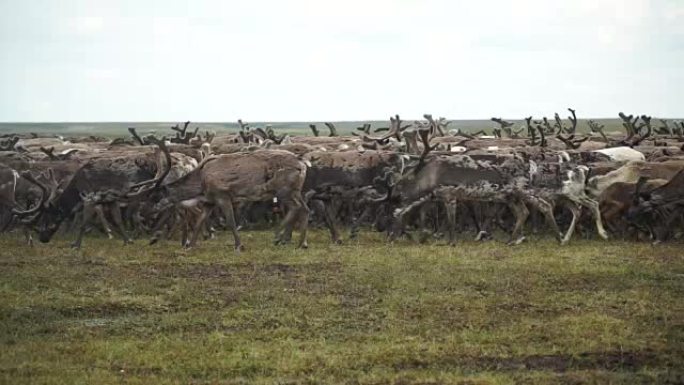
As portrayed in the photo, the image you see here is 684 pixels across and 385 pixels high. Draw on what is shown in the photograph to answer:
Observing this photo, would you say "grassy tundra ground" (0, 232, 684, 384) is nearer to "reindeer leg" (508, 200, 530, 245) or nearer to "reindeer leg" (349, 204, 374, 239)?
"reindeer leg" (508, 200, 530, 245)

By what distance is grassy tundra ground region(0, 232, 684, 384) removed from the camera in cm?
929

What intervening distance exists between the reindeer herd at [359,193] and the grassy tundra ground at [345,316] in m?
1.24

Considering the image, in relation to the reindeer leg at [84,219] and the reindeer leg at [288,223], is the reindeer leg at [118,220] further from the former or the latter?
the reindeer leg at [288,223]

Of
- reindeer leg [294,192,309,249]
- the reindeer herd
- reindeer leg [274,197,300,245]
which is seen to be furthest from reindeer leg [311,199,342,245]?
reindeer leg [294,192,309,249]

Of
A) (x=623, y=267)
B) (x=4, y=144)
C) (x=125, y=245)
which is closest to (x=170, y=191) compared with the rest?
(x=125, y=245)

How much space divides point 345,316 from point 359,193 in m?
8.54

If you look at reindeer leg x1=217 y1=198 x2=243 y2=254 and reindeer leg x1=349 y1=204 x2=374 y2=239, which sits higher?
reindeer leg x1=217 y1=198 x2=243 y2=254

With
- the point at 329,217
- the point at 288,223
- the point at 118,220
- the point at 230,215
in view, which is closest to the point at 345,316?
the point at 230,215

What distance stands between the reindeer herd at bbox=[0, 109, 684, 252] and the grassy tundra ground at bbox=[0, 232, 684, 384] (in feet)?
4.08

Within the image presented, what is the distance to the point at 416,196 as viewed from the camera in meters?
18.8

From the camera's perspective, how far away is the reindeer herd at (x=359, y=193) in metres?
17.7

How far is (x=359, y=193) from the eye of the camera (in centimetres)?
1995

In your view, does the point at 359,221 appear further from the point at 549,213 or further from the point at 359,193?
the point at 549,213

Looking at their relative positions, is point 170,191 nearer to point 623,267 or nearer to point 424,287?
point 424,287
